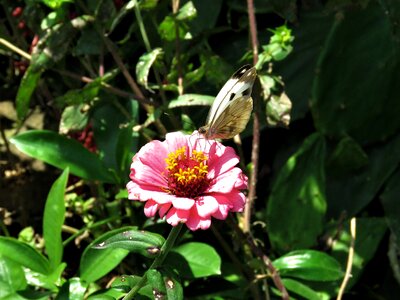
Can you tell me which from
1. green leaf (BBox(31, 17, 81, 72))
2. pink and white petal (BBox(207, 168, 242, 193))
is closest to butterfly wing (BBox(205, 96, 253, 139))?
pink and white petal (BBox(207, 168, 242, 193))

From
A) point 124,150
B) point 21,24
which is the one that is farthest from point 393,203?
point 21,24

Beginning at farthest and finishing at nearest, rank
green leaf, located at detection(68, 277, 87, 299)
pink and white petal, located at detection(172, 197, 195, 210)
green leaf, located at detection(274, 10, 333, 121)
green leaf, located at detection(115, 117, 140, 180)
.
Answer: green leaf, located at detection(274, 10, 333, 121)
green leaf, located at detection(115, 117, 140, 180)
green leaf, located at detection(68, 277, 87, 299)
pink and white petal, located at detection(172, 197, 195, 210)

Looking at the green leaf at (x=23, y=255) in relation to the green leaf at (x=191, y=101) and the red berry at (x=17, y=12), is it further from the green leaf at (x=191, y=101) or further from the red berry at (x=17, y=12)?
the red berry at (x=17, y=12)

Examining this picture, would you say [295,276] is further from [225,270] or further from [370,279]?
[370,279]

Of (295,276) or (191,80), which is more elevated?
(191,80)

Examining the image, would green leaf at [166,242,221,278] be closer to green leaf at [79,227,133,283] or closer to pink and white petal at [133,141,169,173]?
green leaf at [79,227,133,283]

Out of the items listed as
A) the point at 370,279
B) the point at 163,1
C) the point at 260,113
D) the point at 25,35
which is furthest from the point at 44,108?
the point at 370,279

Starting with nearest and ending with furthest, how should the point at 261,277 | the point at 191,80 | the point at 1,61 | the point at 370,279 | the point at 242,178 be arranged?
the point at 242,178
the point at 261,277
the point at 191,80
the point at 370,279
the point at 1,61
